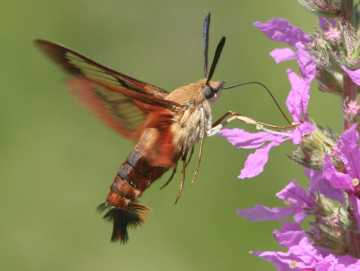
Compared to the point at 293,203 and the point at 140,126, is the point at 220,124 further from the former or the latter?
the point at 293,203

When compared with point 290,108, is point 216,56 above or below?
above

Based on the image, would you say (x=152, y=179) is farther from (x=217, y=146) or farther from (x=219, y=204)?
(x=217, y=146)

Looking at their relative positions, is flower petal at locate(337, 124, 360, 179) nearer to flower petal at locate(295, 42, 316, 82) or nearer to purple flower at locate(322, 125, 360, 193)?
purple flower at locate(322, 125, 360, 193)

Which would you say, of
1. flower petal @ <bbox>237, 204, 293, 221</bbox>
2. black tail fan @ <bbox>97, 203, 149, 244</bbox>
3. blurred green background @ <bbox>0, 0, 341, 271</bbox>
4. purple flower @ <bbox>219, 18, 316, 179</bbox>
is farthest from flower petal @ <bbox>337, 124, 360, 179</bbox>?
blurred green background @ <bbox>0, 0, 341, 271</bbox>

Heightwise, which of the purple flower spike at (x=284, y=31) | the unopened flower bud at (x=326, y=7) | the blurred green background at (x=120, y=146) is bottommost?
the blurred green background at (x=120, y=146)

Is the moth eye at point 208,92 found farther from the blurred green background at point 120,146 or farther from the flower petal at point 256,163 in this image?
the blurred green background at point 120,146

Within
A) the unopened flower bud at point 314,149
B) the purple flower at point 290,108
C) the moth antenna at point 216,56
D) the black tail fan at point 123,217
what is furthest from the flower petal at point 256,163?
the black tail fan at point 123,217

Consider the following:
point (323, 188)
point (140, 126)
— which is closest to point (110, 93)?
point (140, 126)
